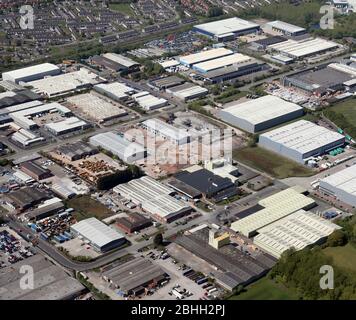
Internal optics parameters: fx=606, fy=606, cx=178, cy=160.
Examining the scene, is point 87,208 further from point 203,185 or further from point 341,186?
point 341,186

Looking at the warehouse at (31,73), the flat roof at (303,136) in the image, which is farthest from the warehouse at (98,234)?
the warehouse at (31,73)

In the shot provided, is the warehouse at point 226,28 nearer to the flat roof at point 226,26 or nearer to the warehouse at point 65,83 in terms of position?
the flat roof at point 226,26

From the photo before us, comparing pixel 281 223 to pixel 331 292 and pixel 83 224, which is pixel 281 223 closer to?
pixel 331 292

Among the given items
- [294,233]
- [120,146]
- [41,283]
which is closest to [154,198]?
[120,146]

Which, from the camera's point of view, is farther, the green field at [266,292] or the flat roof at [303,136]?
the flat roof at [303,136]

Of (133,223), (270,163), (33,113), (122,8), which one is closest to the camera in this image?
(133,223)

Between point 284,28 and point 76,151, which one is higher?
point 284,28
